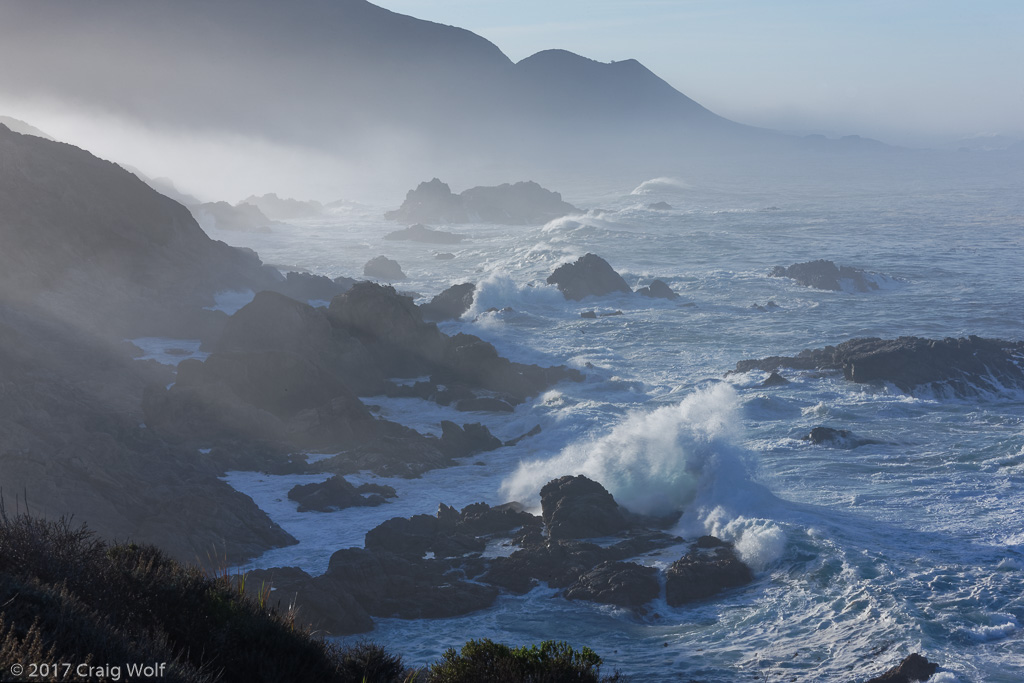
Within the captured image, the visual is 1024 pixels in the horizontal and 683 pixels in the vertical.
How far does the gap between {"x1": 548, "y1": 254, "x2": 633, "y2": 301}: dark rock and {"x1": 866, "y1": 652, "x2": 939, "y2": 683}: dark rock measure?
28039 mm

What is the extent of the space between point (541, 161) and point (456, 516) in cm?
13079

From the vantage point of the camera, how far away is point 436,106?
175750 mm

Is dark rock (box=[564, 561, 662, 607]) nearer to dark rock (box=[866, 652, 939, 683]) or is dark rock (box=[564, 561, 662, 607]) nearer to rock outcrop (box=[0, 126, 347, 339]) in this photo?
dark rock (box=[866, 652, 939, 683])

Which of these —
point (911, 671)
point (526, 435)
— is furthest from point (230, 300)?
point (911, 671)

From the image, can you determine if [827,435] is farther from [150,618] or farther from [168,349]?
[168,349]

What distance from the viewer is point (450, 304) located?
3512 centimetres

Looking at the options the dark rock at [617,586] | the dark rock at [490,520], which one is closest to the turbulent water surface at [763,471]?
the dark rock at [617,586]

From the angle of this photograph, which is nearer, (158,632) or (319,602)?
(158,632)

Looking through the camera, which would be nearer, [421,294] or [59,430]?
[59,430]

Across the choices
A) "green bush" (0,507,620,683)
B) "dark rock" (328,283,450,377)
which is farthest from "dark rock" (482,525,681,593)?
"dark rock" (328,283,450,377)

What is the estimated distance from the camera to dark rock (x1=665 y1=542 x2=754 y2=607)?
1268 cm

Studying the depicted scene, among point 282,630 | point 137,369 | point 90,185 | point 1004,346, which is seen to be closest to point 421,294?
point 90,185

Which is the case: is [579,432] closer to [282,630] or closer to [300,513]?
[300,513]

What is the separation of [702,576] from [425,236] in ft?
157
